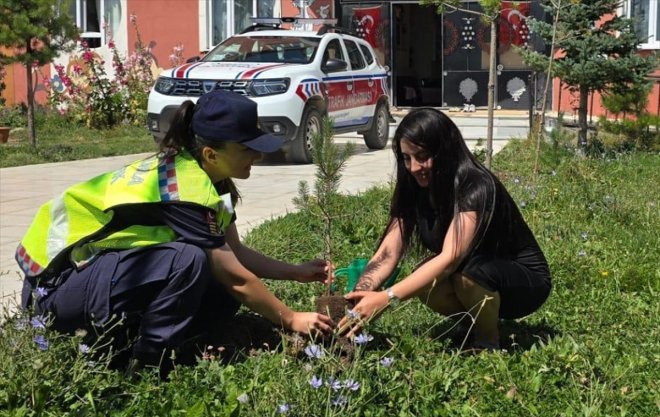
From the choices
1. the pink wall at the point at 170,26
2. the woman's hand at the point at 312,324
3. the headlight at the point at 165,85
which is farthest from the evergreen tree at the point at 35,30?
the woman's hand at the point at 312,324

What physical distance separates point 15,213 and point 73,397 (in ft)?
17.0

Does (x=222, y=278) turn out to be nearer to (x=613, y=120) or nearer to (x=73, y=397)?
(x=73, y=397)

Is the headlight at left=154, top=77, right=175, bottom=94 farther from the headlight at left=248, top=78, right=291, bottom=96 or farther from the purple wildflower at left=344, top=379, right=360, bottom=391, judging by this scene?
the purple wildflower at left=344, top=379, right=360, bottom=391

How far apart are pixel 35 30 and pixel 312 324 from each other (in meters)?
9.43

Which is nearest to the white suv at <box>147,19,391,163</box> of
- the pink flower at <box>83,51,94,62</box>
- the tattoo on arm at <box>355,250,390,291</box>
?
the pink flower at <box>83,51,94,62</box>

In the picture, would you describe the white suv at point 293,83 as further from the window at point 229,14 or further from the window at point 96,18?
the window at point 96,18

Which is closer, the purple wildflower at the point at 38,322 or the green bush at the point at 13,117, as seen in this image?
the purple wildflower at the point at 38,322

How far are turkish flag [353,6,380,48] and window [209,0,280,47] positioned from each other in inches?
73.0

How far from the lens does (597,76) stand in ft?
35.9

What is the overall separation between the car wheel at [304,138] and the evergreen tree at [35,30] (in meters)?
3.31

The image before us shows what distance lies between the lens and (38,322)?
10.1 ft

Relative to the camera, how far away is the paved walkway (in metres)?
7.04

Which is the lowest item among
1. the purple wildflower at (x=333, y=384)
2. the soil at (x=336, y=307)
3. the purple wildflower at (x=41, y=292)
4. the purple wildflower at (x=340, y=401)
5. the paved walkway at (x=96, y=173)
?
the paved walkway at (x=96, y=173)

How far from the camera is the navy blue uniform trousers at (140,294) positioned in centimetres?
335
